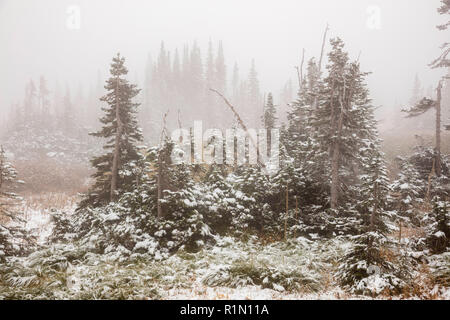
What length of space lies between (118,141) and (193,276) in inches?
314

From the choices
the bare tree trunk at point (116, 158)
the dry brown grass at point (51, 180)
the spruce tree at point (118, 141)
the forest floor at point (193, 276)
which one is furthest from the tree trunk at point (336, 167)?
the dry brown grass at point (51, 180)

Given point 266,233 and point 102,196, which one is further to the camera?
point 102,196

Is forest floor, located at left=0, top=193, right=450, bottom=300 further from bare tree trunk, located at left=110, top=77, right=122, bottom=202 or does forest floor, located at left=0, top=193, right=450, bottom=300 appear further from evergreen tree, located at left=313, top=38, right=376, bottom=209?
evergreen tree, located at left=313, top=38, right=376, bottom=209

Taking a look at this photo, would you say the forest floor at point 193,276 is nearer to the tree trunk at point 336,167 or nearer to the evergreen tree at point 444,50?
the tree trunk at point 336,167

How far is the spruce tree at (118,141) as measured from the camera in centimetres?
1138

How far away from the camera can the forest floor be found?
5.55 metres

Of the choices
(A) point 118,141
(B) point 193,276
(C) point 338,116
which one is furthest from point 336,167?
Result: (A) point 118,141

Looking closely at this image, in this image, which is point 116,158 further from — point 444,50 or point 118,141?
point 444,50

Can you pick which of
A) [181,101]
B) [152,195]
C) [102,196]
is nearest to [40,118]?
[181,101]

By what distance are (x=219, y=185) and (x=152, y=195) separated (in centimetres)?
335

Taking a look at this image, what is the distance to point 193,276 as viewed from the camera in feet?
21.8

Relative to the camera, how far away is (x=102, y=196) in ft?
38.9

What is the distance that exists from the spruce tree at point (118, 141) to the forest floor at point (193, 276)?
3.77 meters
